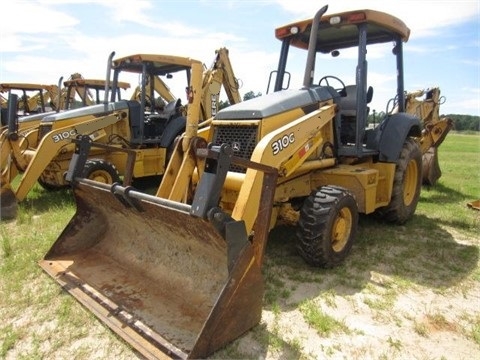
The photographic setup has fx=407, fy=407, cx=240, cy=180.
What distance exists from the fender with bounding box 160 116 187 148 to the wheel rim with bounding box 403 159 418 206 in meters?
4.40


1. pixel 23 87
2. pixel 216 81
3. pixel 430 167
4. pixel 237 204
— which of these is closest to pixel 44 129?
pixel 216 81

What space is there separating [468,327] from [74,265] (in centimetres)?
336

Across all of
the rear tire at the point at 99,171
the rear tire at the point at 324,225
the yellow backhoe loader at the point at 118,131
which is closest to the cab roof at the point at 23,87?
the yellow backhoe loader at the point at 118,131

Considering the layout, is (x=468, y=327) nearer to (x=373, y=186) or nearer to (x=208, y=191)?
(x=373, y=186)

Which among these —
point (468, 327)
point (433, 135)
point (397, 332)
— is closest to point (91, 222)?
point (397, 332)

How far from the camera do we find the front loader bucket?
A: 2652 millimetres

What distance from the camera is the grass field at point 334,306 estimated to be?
276 cm

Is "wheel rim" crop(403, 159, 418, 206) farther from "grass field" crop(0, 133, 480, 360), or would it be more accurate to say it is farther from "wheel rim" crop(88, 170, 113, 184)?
"wheel rim" crop(88, 170, 113, 184)

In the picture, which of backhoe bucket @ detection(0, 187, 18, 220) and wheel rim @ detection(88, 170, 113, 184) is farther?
wheel rim @ detection(88, 170, 113, 184)

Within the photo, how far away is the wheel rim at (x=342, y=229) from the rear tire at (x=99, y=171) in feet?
13.3

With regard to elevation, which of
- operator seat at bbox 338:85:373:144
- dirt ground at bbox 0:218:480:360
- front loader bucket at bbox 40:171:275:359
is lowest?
dirt ground at bbox 0:218:480:360

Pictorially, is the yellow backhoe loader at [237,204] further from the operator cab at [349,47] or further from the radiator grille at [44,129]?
the radiator grille at [44,129]

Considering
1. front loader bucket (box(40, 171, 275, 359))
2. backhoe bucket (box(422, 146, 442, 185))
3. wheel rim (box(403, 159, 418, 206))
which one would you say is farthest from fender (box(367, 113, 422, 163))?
backhoe bucket (box(422, 146, 442, 185))

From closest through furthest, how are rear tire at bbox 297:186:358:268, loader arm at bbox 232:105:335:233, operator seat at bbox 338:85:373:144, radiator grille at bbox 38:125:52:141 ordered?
1. loader arm at bbox 232:105:335:233
2. rear tire at bbox 297:186:358:268
3. operator seat at bbox 338:85:373:144
4. radiator grille at bbox 38:125:52:141
